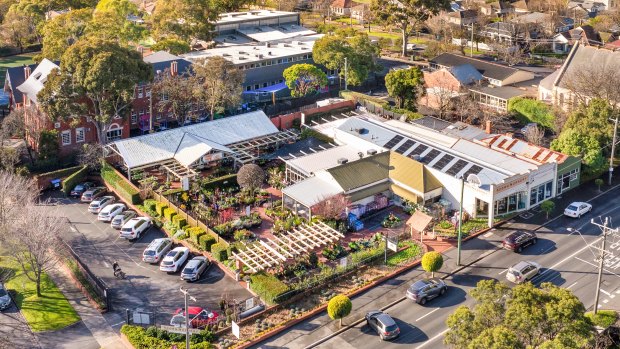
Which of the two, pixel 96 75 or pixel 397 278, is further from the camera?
pixel 96 75

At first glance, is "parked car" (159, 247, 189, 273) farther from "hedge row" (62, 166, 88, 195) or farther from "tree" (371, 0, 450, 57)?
"tree" (371, 0, 450, 57)

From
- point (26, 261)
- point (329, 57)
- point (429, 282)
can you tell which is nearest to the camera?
point (429, 282)

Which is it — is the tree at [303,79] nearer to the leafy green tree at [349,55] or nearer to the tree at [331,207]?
the leafy green tree at [349,55]

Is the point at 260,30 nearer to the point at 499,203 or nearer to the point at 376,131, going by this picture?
the point at 376,131

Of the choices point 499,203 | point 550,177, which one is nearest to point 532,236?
point 499,203

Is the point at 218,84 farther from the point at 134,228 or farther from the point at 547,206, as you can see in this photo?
the point at 547,206

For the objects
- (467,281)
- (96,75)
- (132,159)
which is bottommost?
(467,281)

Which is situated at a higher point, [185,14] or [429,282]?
[185,14]

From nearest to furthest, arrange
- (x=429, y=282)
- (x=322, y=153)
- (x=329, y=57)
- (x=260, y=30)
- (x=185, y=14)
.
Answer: (x=429, y=282) < (x=322, y=153) < (x=329, y=57) < (x=185, y=14) < (x=260, y=30)
